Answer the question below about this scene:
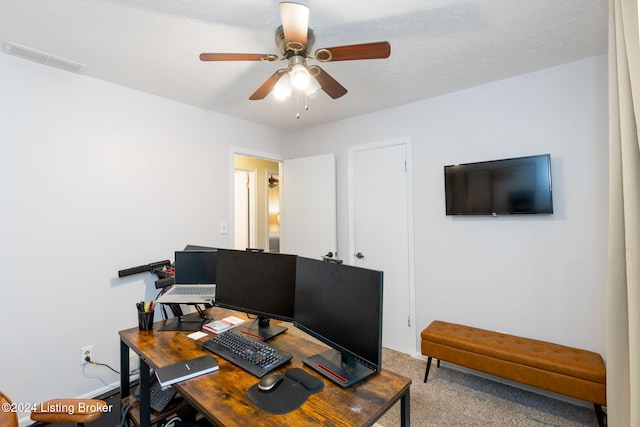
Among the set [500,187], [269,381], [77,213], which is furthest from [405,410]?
[77,213]

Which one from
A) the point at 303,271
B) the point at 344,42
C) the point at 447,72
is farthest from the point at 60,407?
the point at 447,72

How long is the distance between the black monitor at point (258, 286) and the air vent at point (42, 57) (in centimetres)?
180

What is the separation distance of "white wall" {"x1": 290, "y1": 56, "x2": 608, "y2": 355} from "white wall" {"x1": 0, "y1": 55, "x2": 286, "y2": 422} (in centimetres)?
234

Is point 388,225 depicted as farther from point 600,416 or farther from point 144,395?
point 144,395

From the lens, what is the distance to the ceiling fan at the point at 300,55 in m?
1.34

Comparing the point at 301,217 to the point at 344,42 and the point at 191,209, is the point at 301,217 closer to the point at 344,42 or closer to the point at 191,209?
the point at 191,209

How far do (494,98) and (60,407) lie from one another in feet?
11.0

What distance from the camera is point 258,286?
63.4 inches

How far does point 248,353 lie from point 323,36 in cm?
185

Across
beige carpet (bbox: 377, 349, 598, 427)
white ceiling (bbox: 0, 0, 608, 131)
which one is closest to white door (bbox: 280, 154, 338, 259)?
white ceiling (bbox: 0, 0, 608, 131)

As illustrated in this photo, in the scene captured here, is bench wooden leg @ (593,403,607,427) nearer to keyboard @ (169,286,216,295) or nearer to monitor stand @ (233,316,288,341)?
monitor stand @ (233,316,288,341)

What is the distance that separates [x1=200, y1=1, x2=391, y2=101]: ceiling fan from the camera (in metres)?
1.34

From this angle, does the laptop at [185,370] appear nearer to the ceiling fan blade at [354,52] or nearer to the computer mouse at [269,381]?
the computer mouse at [269,381]

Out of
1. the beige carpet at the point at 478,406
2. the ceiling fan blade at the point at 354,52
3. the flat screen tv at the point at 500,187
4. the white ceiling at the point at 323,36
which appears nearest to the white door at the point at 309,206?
the white ceiling at the point at 323,36
